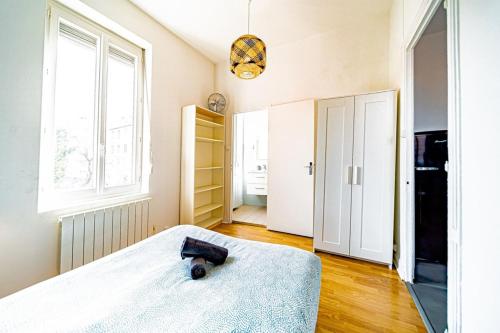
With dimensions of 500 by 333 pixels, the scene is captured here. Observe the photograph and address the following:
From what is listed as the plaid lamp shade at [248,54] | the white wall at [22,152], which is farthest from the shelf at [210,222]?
the plaid lamp shade at [248,54]

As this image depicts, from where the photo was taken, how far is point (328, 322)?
4.48 feet

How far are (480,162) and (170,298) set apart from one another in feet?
4.85

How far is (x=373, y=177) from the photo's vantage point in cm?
220

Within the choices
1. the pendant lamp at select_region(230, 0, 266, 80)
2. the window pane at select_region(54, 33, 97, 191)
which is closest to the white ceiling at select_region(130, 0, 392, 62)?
the window pane at select_region(54, 33, 97, 191)

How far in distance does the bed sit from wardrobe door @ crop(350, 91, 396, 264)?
4.45 feet

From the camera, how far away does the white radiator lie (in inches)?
67.0

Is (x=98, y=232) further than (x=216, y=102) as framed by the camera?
No

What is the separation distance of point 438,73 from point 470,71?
1.90m

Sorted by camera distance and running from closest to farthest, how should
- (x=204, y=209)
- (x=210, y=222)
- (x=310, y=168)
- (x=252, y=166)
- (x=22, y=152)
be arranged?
(x=22, y=152) < (x=310, y=168) < (x=204, y=209) < (x=210, y=222) < (x=252, y=166)

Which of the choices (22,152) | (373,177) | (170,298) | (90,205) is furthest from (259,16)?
(170,298)

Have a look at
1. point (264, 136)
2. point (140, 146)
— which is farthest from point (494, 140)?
point (264, 136)

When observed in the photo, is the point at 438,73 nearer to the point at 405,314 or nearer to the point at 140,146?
the point at 405,314

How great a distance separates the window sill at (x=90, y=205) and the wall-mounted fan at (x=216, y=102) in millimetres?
1907

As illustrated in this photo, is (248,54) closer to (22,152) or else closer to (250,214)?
(22,152)
